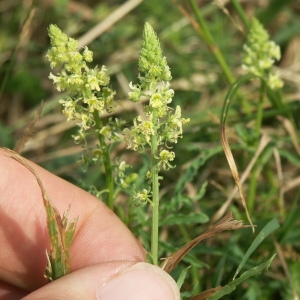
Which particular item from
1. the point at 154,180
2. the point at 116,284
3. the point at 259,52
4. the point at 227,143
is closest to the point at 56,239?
the point at 116,284

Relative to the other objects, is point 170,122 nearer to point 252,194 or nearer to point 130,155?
point 252,194

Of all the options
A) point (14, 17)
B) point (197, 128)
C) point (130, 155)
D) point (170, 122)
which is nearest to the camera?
point (170, 122)

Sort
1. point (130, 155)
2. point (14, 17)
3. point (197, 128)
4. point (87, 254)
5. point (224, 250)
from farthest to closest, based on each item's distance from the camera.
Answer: point (14, 17)
point (130, 155)
point (197, 128)
point (224, 250)
point (87, 254)

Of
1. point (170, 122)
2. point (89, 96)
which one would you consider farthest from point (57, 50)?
point (170, 122)

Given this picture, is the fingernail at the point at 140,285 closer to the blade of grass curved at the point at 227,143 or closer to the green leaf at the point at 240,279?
the green leaf at the point at 240,279

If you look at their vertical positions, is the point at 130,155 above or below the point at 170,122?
below

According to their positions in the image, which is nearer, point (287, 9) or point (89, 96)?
point (89, 96)

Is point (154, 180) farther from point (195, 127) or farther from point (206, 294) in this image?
point (195, 127)

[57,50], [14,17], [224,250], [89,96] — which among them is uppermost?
[14,17]
